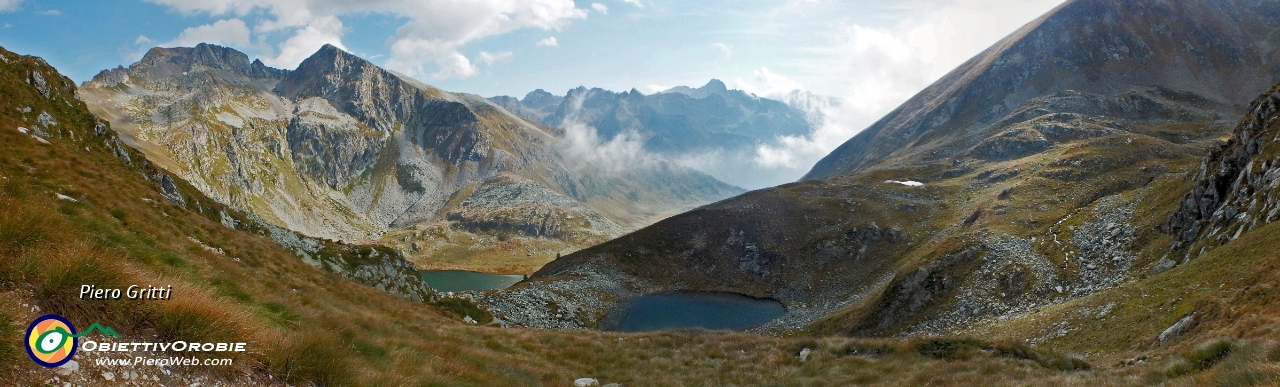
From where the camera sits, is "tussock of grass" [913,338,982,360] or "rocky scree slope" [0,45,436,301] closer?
"tussock of grass" [913,338,982,360]

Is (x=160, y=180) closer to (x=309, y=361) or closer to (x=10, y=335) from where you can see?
(x=309, y=361)

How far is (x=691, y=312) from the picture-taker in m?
77.0

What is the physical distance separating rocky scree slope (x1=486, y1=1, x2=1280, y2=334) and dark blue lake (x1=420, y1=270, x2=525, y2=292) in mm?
67926

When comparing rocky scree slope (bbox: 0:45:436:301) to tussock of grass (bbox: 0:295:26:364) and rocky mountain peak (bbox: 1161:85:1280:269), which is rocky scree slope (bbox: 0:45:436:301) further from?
rocky mountain peak (bbox: 1161:85:1280:269)

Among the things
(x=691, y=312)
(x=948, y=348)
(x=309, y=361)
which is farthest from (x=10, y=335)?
(x=691, y=312)

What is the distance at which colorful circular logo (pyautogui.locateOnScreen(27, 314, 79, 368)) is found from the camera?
6.31m

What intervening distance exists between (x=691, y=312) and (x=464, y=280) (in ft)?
366

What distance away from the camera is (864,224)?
8431 cm

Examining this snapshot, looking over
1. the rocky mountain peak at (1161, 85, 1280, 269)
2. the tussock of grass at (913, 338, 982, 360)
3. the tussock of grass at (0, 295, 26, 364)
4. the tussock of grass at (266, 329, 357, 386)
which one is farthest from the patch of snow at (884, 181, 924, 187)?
the tussock of grass at (0, 295, 26, 364)

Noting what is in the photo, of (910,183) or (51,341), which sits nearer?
(51,341)

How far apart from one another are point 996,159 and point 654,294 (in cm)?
9390

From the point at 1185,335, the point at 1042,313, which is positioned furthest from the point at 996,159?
the point at 1185,335

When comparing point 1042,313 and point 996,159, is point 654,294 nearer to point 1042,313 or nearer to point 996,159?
point 1042,313

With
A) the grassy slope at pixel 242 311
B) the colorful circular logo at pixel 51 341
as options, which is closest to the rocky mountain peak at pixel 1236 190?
the grassy slope at pixel 242 311
